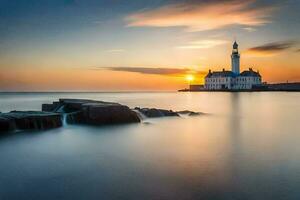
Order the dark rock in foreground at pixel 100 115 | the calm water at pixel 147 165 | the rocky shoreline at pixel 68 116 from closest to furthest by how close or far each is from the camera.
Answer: the calm water at pixel 147 165 → the rocky shoreline at pixel 68 116 → the dark rock in foreground at pixel 100 115

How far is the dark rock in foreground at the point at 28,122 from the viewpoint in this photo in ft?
62.0

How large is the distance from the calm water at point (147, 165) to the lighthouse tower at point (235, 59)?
12801cm

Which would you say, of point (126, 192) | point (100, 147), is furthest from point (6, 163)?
point (126, 192)

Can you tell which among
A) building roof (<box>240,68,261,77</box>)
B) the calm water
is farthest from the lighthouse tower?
the calm water

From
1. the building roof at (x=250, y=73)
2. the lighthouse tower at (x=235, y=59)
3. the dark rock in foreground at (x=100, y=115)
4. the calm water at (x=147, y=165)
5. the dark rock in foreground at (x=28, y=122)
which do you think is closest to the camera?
the calm water at (x=147, y=165)

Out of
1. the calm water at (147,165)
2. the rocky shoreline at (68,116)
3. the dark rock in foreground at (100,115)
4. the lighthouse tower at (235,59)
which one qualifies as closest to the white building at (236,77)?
the lighthouse tower at (235,59)

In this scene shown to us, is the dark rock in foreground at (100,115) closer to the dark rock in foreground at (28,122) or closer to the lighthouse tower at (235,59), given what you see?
the dark rock in foreground at (28,122)

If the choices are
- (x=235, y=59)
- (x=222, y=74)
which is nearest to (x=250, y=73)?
(x=235, y=59)

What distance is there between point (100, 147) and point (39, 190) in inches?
274

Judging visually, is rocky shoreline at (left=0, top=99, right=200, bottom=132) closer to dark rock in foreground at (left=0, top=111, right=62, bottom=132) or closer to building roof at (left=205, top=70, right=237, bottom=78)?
dark rock in foreground at (left=0, top=111, right=62, bottom=132)

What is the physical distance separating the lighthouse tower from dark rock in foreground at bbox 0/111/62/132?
13090 cm

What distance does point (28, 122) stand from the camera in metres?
19.9

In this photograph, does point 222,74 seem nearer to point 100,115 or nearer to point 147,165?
point 100,115

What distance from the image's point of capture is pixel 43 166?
11562mm
